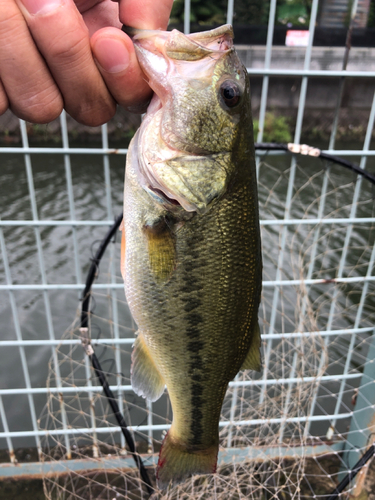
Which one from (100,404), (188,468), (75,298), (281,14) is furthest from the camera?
(281,14)

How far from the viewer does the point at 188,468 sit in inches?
52.2

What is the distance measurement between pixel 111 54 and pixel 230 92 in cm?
32

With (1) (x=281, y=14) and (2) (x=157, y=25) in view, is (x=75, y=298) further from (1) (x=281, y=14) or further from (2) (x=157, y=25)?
(1) (x=281, y=14)

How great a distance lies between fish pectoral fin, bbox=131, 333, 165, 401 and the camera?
1230 millimetres

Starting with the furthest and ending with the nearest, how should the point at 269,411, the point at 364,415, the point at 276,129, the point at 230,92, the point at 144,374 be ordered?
the point at 276,129 < the point at 364,415 < the point at 269,411 < the point at 144,374 < the point at 230,92

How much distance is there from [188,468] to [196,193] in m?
0.96

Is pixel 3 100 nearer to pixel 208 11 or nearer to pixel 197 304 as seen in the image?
pixel 197 304

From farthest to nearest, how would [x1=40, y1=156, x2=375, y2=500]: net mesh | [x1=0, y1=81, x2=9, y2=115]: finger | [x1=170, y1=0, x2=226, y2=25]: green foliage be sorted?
[x1=170, y1=0, x2=226, y2=25]: green foliage < [x1=40, y1=156, x2=375, y2=500]: net mesh < [x1=0, y1=81, x2=9, y2=115]: finger

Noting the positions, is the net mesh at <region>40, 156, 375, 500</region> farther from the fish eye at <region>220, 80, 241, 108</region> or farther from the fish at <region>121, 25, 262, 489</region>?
the fish eye at <region>220, 80, 241, 108</region>

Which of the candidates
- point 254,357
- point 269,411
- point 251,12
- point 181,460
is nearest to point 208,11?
point 251,12

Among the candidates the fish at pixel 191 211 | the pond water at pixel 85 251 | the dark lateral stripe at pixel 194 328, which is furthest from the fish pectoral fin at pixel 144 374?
the pond water at pixel 85 251

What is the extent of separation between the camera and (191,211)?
1.05 m

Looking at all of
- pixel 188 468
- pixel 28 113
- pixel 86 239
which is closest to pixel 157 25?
pixel 28 113

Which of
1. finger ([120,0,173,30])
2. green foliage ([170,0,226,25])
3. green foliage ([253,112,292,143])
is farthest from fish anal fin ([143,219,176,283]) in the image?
green foliage ([170,0,226,25])
